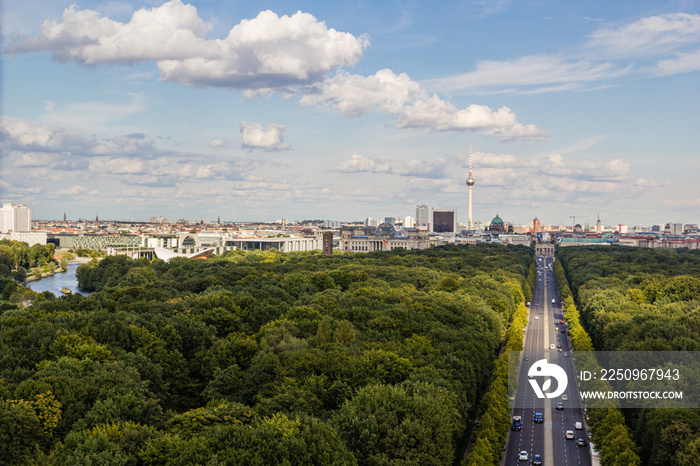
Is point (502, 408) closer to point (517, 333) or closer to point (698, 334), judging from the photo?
point (698, 334)

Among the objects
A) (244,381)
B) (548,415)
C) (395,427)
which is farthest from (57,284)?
(395,427)

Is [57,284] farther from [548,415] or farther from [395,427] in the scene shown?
[395,427]

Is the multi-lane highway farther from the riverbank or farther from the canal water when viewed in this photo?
the riverbank

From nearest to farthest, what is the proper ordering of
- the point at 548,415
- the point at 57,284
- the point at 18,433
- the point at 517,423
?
the point at 18,433 → the point at 517,423 → the point at 548,415 → the point at 57,284

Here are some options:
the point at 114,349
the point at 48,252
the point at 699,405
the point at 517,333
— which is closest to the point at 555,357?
the point at 517,333

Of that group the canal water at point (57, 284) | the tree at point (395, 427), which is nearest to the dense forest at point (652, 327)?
the tree at point (395, 427)

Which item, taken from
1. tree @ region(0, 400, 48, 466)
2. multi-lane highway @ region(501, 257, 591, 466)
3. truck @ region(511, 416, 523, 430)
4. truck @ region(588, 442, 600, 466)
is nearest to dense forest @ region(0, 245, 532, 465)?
tree @ region(0, 400, 48, 466)

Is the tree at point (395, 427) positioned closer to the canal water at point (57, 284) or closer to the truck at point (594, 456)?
the truck at point (594, 456)
